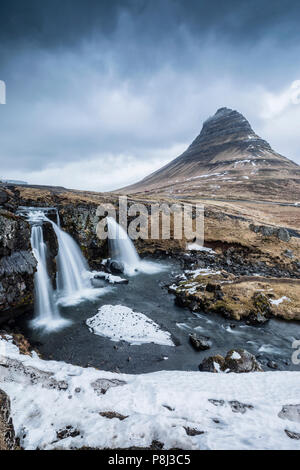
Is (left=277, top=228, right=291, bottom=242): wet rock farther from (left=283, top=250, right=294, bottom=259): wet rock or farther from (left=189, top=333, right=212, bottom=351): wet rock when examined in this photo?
(left=189, top=333, right=212, bottom=351): wet rock

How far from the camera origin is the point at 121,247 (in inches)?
1206

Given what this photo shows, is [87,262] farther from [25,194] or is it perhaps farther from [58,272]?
[25,194]

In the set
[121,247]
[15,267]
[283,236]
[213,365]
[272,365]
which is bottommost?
[272,365]

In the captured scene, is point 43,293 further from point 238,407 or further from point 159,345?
point 238,407

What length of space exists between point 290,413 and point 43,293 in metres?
17.7

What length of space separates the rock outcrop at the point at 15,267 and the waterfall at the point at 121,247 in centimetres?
1341

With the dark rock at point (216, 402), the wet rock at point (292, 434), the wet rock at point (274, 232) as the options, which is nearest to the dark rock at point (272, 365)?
the dark rock at point (216, 402)

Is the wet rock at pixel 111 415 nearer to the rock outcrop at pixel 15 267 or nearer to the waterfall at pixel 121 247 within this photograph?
the rock outcrop at pixel 15 267

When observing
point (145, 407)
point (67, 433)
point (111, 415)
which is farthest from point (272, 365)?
point (67, 433)

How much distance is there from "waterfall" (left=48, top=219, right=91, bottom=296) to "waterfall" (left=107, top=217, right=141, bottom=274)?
565 cm

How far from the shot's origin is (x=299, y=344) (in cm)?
1335

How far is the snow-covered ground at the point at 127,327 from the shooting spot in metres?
13.4
